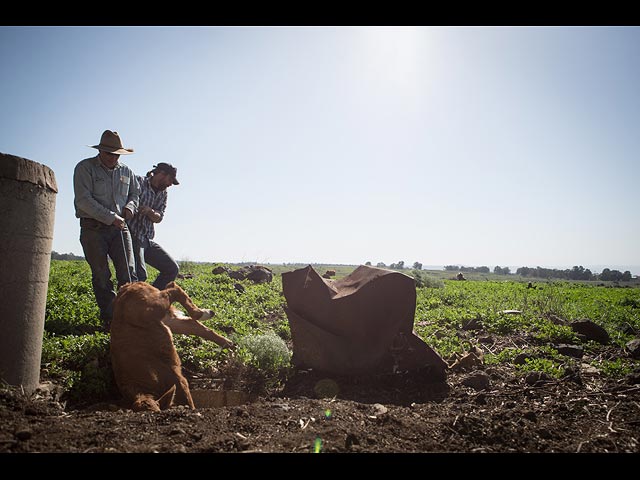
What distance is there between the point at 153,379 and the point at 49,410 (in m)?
0.82

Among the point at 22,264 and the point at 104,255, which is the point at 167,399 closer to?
the point at 22,264

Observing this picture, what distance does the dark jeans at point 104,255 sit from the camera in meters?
4.91

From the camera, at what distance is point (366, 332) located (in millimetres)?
4453

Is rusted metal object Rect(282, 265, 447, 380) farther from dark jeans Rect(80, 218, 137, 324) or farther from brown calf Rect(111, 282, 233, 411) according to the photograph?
dark jeans Rect(80, 218, 137, 324)

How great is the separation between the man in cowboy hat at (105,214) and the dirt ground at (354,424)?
1.67m

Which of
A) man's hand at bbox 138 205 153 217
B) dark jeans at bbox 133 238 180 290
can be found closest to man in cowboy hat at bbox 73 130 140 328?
man's hand at bbox 138 205 153 217

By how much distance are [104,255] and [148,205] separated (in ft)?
4.72

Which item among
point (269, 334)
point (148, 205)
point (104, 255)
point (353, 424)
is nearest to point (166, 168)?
point (148, 205)

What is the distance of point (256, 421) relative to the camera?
2.89 m

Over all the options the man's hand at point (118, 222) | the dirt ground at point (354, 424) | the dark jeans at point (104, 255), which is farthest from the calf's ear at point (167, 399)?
the man's hand at point (118, 222)

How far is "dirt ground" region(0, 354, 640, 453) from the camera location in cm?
242

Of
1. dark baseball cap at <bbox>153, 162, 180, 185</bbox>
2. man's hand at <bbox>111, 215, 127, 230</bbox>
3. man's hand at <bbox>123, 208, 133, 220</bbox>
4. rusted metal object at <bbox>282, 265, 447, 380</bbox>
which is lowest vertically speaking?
rusted metal object at <bbox>282, 265, 447, 380</bbox>

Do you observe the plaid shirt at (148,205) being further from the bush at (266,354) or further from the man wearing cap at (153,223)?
the bush at (266,354)
